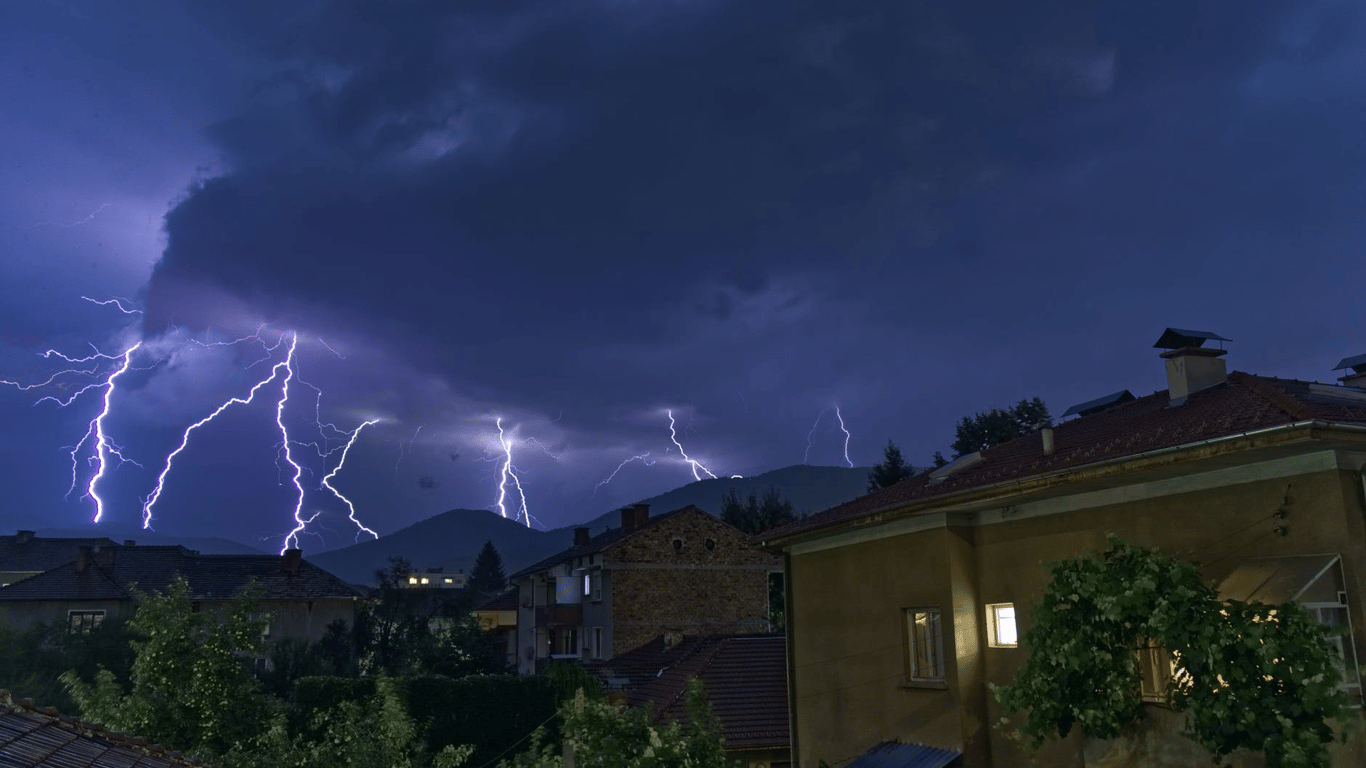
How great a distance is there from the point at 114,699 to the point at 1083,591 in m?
15.1

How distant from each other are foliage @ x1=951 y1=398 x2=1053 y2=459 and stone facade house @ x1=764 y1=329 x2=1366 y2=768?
27730 millimetres

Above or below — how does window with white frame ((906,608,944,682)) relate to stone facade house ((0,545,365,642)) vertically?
below

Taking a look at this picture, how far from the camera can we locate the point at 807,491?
190375mm

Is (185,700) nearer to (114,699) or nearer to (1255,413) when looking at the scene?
(114,699)

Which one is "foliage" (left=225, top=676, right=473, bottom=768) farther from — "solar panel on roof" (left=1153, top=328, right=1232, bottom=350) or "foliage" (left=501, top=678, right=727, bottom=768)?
"solar panel on roof" (left=1153, top=328, right=1232, bottom=350)

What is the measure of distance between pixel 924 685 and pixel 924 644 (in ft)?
2.26

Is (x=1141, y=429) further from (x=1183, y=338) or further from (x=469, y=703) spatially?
(x=469, y=703)

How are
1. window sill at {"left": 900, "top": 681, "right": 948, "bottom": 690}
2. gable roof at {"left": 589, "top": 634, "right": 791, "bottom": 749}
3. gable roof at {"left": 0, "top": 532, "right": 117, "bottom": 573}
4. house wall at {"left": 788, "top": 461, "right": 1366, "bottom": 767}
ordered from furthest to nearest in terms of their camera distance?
1. gable roof at {"left": 0, "top": 532, "right": 117, "bottom": 573}
2. gable roof at {"left": 589, "top": 634, "right": 791, "bottom": 749}
3. window sill at {"left": 900, "top": 681, "right": 948, "bottom": 690}
4. house wall at {"left": 788, "top": 461, "right": 1366, "bottom": 767}

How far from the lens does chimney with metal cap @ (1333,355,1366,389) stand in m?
13.5

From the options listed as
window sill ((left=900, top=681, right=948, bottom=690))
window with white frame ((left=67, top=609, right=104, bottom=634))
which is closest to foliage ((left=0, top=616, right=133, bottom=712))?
window with white frame ((left=67, top=609, right=104, bottom=634))

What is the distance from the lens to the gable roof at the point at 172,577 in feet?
156

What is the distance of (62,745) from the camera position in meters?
7.25

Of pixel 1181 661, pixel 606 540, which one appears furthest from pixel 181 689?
pixel 606 540

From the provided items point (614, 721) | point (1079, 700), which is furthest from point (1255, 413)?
point (614, 721)
